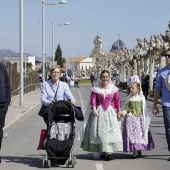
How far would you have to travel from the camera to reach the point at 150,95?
3988cm

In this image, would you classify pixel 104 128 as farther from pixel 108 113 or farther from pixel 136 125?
pixel 136 125

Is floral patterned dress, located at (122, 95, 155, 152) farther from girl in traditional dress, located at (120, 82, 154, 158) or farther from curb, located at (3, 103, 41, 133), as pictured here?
curb, located at (3, 103, 41, 133)

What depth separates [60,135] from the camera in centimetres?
981

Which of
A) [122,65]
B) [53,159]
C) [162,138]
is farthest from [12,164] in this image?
[122,65]

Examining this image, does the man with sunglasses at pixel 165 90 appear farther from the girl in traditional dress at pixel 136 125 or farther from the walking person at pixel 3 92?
the walking person at pixel 3 92

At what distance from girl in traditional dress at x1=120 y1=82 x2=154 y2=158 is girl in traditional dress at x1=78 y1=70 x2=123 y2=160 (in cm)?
31

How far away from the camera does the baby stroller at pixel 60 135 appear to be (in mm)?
9648

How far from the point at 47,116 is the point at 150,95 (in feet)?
100

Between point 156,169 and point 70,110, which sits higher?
point 70,110

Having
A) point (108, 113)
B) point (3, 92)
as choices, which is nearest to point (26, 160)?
point (3, 92)

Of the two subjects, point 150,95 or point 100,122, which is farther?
point 150,95

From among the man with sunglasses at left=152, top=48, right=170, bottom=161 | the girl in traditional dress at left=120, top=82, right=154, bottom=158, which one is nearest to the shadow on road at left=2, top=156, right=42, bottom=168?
the girl in traditional dress at left=120, top=82, right=154, bottom=158

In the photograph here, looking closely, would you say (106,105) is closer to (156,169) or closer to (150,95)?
(156,169)

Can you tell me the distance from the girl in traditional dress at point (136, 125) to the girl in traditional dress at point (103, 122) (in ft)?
1.01
